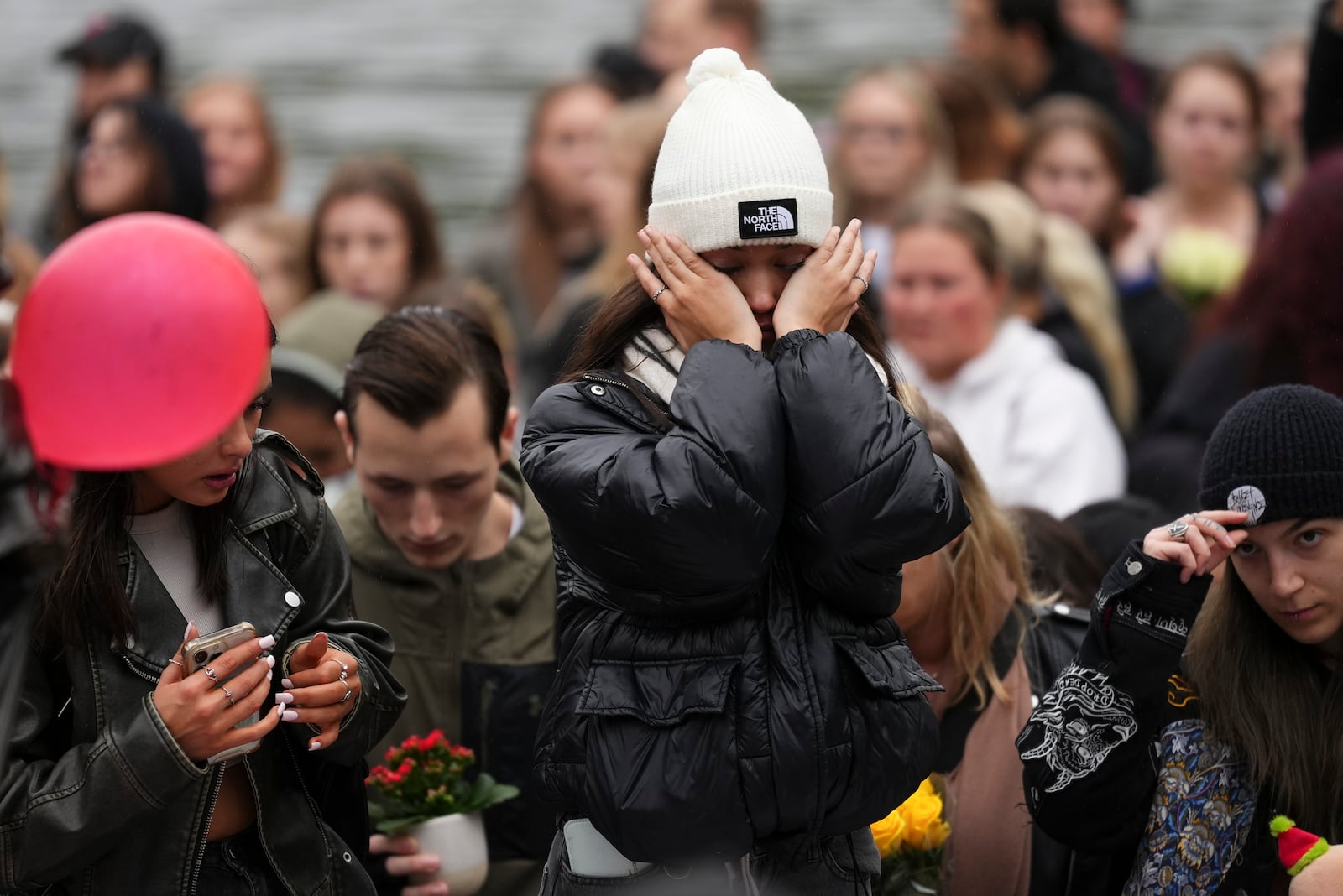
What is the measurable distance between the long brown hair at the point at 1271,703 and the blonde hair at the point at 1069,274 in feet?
10.8

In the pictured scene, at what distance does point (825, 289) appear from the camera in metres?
3.05

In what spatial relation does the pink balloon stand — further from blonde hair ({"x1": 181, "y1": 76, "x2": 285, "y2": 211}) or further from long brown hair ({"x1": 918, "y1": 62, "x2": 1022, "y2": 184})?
blonde hair ({"x1": 181, "y1": 76, "x2": 285, "y2": 211})

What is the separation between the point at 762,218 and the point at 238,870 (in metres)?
1.41

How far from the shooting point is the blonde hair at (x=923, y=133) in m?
7.63

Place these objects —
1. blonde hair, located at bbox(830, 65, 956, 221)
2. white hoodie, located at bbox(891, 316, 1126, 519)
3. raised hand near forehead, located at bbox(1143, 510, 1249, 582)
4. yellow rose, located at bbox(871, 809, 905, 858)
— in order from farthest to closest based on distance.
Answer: blonde hair, located at bbox(830, 65, 956, 221)
white hoodie, located at bbox(891, 316, 1126, 519)
yellow rose, located at bbox(871, 809, 905, 858)
raised hand near forehead, located at bbox(1143, 510, 1249, 582)

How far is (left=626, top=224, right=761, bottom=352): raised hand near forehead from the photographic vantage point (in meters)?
3.02

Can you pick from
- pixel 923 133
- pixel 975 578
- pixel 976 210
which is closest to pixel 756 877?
pixel 975 578

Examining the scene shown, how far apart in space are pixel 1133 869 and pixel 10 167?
12020mm

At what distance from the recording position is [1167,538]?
10.5ft

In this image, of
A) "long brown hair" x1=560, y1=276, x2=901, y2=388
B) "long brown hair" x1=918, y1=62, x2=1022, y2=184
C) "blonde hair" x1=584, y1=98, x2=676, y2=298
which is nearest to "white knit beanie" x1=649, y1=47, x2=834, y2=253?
"long brown hair" x1=560, y1=276, x2=901, y2=388

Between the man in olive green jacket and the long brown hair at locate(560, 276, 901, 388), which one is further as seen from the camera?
the man in olive green jacket

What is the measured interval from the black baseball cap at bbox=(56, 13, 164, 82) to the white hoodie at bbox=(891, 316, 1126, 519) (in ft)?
15.3

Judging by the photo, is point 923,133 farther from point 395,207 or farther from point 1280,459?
point 1280,459

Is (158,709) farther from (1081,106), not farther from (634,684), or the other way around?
(1081,106)
